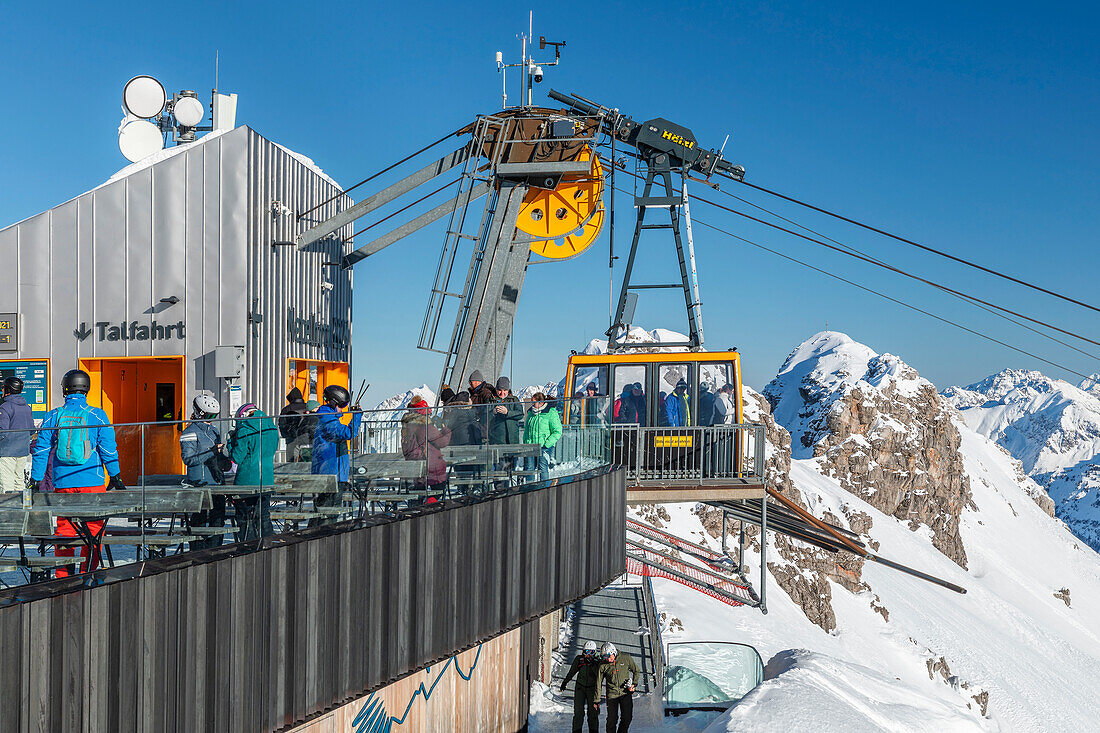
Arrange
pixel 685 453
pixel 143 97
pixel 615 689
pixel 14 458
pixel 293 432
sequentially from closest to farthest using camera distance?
pixel 14 458
pixel 293 432
pixel 615 689
pixel 685 453
pixel 143 97

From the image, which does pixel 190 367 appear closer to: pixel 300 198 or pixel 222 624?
pixel 300 198

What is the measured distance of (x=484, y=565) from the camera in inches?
→ 438

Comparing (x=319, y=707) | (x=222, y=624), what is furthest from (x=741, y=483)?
(x=222, y=624)

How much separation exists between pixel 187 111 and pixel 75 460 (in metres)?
13.5

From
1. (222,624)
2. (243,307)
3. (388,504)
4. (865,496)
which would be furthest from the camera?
(865,496)

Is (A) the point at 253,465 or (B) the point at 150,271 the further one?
(B) the point at 150,271

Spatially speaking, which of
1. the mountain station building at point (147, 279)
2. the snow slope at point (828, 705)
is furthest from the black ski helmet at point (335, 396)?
the snow slope at point (828, 705)

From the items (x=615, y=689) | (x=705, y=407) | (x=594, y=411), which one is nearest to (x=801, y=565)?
(x=705, y=407)

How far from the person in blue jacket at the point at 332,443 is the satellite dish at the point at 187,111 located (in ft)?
38.9

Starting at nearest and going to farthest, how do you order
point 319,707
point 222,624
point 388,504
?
point 222,624
point 319,707
point 388,504

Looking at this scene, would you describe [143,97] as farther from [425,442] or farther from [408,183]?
[425,442]

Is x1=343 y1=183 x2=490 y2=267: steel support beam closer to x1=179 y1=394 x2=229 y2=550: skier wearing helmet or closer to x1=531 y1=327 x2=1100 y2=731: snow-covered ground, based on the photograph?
x1=531 y1=327 x2=1100 y2=731: snow-covered ground

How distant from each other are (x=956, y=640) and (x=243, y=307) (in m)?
85.8

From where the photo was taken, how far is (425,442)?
1009cm
